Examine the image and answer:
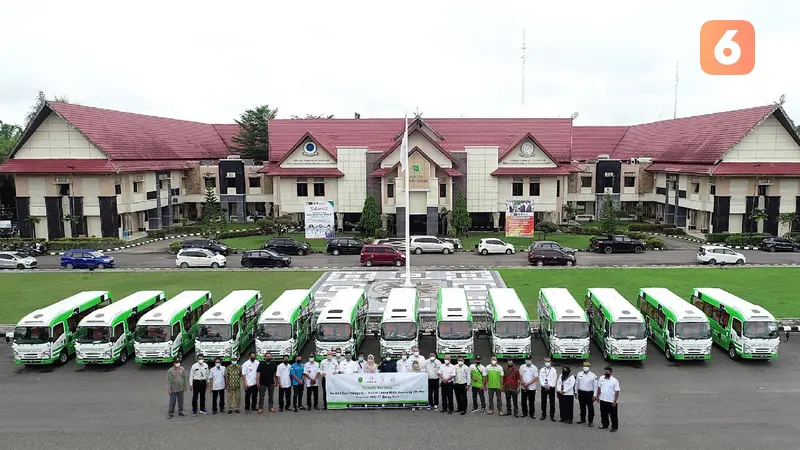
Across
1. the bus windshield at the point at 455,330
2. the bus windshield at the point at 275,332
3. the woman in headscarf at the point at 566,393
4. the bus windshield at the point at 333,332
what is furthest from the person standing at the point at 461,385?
the bus windshield at the point at 275,332

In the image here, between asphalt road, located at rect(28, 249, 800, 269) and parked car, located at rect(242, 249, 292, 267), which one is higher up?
parked car, located at rect(242, 249, 292, 267)

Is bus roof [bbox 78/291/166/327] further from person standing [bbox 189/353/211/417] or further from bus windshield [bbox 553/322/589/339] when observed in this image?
bus windshield [bbox 553/322/589/339]

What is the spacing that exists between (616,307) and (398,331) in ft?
30.3

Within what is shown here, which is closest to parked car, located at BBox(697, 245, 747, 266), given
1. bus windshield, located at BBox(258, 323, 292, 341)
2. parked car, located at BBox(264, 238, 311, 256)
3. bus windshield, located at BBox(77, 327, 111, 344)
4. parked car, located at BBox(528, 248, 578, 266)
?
parked car, located at BBox(528, 248, 578, 266)

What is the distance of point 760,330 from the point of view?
25.2m

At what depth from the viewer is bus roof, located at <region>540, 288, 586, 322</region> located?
25.3m

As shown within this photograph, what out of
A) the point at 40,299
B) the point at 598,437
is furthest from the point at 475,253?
the point at 598,437

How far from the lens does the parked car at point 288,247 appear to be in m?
55.4

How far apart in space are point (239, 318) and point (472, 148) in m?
44.3

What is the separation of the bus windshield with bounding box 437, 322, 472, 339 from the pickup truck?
110ft

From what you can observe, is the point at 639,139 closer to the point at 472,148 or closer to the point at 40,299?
the point at 472,148

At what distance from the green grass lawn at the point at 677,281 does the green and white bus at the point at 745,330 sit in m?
7.60

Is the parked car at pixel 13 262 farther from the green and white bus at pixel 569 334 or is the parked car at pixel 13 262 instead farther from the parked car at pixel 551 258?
the green and white bus at pixel 569 334

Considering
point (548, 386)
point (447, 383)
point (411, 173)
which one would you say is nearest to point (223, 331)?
point (447, 383)
